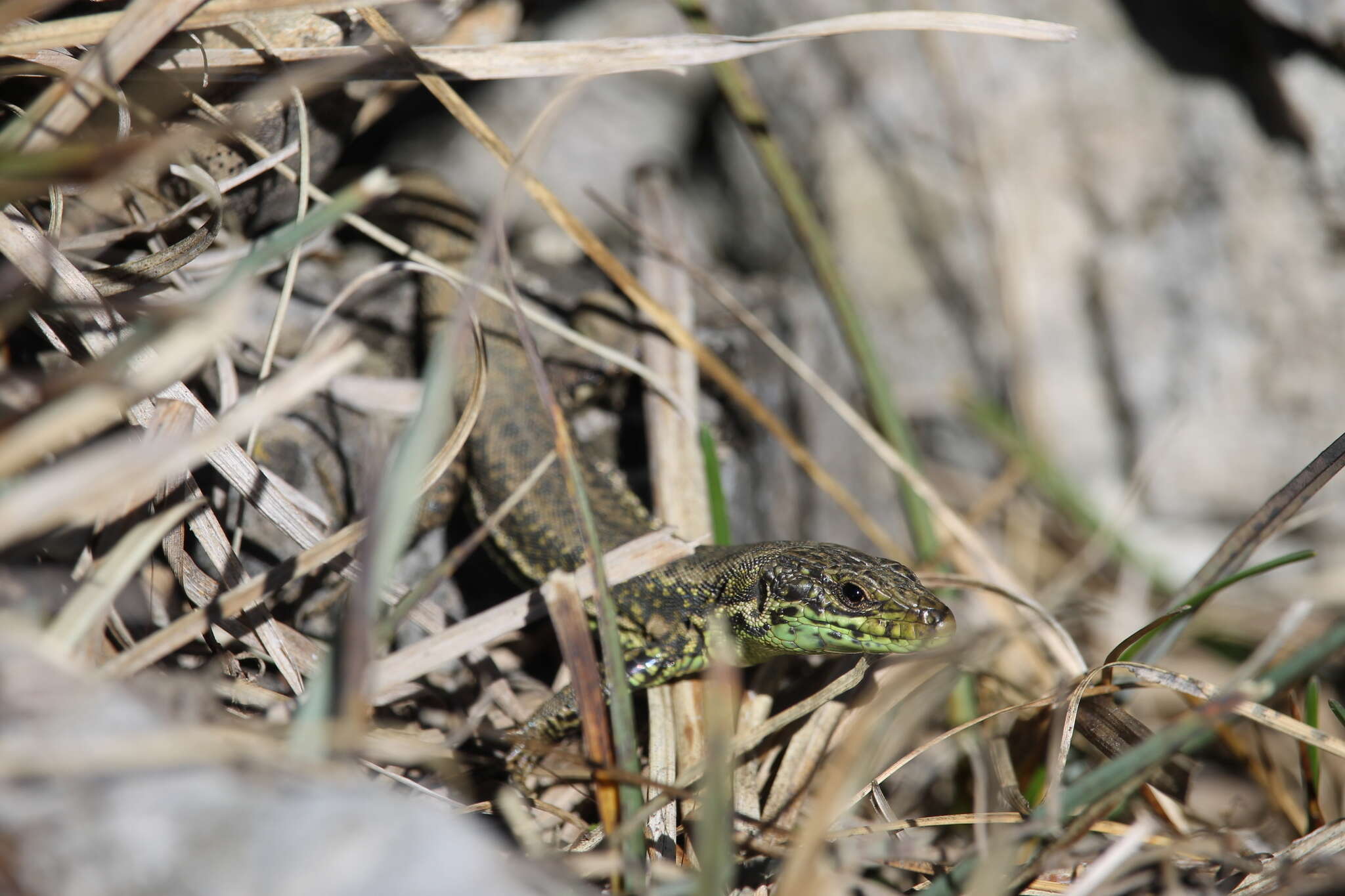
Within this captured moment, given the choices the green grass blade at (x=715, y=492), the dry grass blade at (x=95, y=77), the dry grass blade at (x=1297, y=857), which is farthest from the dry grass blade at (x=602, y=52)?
the dry grass blade at (x=1297, y=857)

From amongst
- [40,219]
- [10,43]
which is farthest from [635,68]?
[40,219]

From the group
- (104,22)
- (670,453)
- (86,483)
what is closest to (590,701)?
(86,483)

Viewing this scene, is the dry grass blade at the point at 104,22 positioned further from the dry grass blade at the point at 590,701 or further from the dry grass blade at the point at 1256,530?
the dry grass blade at the point at 1256,530

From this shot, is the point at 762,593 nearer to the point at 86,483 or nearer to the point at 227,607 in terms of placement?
the point at 227,607

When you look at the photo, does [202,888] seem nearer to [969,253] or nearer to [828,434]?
[828,434]

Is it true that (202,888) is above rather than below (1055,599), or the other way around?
above

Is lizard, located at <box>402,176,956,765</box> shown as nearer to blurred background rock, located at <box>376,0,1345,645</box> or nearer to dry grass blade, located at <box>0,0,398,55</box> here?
blurred background rock, located at <box>376,0,1345,645</box>
